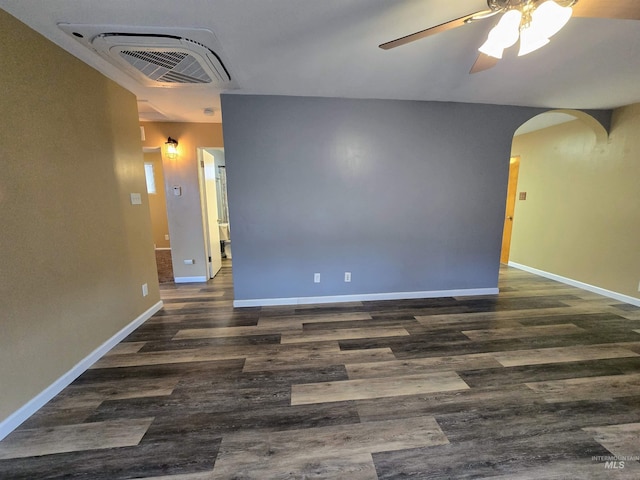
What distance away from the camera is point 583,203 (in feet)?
11.7

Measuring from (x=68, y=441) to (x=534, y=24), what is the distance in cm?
331

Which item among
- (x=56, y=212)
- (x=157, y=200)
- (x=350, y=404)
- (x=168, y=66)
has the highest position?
(x=168, y=66)

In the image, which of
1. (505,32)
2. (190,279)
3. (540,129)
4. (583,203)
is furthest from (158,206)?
(583,203)

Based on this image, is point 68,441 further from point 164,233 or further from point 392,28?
point 164,233

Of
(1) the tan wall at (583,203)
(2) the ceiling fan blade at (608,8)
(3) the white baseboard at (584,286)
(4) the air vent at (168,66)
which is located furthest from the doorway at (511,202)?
(4) the air vent at (168,66)

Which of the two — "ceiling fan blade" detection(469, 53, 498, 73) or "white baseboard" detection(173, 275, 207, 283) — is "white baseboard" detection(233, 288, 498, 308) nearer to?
"white baseboard" detection(173, 275, 207, 283)

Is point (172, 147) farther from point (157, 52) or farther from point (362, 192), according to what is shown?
point (362, 192)

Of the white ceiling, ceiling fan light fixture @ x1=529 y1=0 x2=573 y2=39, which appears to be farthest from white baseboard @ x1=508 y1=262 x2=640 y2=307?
ceiling fan light fixture @ x1=529 y1=0 x2=573 y2=39

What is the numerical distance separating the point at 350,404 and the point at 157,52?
281 centimetres

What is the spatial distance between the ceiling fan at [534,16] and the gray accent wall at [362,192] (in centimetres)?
161

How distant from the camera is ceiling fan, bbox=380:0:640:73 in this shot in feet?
4.01

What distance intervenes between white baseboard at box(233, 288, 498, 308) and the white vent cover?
240cm

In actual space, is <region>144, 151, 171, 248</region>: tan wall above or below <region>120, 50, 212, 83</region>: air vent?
below

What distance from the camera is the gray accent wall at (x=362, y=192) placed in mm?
2889
